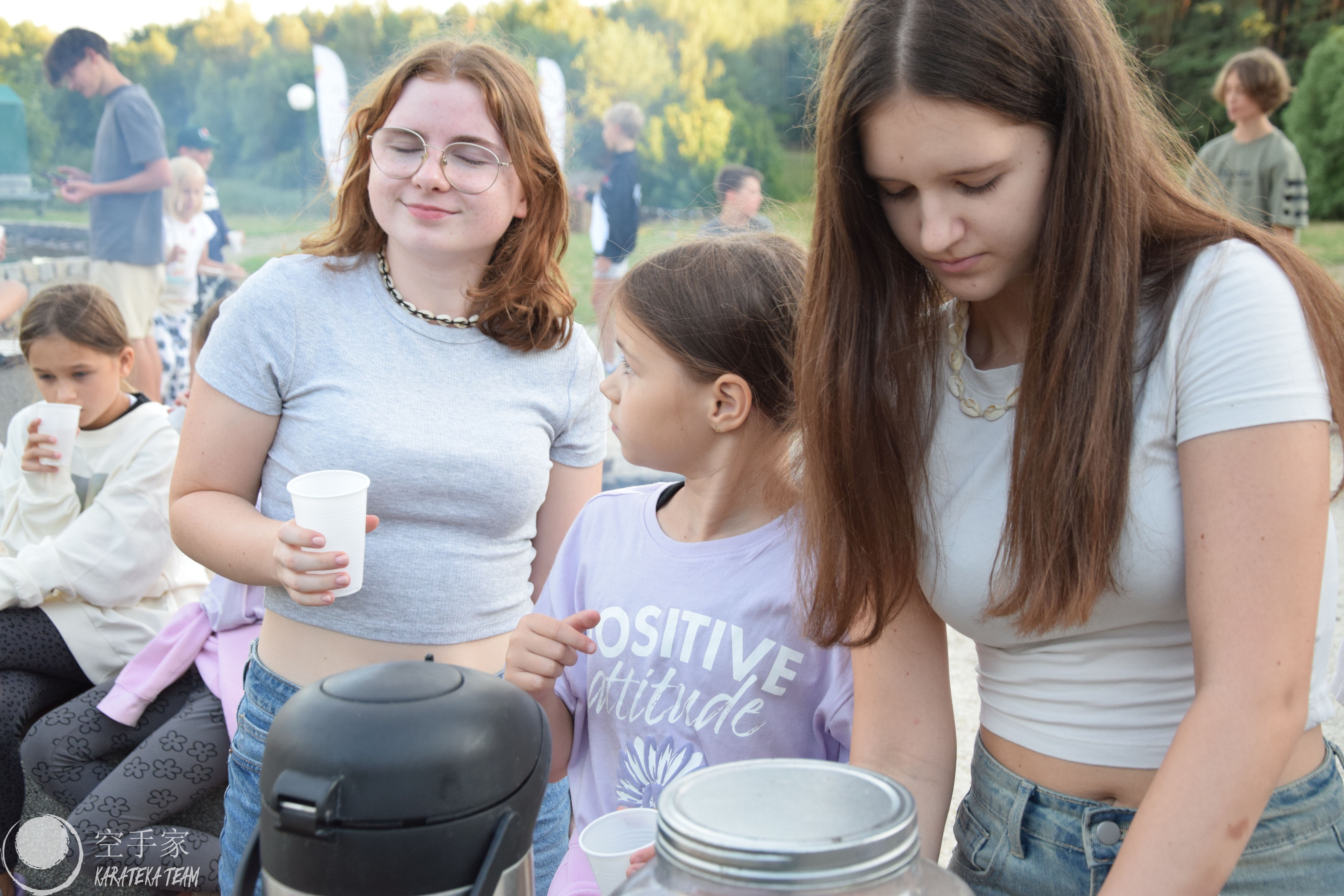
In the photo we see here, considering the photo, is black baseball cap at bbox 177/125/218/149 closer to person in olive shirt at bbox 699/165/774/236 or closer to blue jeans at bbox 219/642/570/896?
person in olive shirt at bbox 699/165/774/236

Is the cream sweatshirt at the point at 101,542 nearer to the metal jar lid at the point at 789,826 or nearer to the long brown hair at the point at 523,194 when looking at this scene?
the long brown hair at the point at 523,194

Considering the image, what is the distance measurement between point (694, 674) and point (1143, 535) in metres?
0.68

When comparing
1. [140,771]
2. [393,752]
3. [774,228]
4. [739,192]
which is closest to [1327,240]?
[739,192]

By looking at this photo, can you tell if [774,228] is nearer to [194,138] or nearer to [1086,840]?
[1086,840]

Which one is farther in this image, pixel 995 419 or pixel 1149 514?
pixel 995 419

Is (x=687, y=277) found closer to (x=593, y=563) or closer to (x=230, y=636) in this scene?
(x=593, y=563)

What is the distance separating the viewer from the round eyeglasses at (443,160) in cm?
178

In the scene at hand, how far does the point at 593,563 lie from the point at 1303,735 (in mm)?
986

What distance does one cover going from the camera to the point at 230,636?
2643mm

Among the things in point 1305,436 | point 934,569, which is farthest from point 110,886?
point 1305,436

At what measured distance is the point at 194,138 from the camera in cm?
714

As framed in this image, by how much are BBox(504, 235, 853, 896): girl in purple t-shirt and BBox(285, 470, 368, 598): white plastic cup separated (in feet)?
1.02

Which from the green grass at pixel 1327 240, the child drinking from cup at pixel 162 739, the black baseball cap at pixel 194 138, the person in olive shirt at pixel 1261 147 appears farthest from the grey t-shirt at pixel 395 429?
the green grass at pixel 1327 240

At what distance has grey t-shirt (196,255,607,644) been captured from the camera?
5.64 ft
